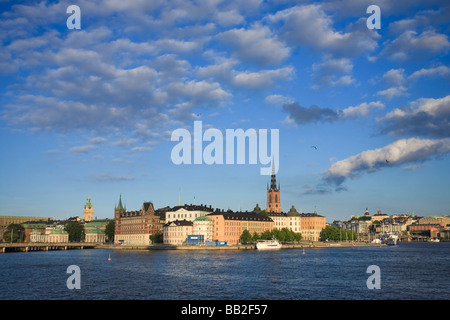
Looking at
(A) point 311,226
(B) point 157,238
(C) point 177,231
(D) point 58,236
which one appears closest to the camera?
(C) point 177,231

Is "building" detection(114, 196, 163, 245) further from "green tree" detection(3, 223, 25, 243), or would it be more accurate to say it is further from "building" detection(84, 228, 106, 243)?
"green tree" detection(3, 223, 25, 243)

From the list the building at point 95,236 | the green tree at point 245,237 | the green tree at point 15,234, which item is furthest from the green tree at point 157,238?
the green tree at point 15,234

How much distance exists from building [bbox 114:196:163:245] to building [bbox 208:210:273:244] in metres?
20.0

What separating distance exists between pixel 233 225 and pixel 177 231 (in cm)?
1676

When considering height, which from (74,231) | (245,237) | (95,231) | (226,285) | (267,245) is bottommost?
(267,245)

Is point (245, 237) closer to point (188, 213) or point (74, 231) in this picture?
point (188, 213)

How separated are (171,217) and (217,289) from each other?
109 m

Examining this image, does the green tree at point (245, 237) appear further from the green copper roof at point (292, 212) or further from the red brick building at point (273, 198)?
the red brick building at point (273, 198)

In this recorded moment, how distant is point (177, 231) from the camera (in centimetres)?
13250

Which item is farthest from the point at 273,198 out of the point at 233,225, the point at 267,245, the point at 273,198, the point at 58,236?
the point at 58,236

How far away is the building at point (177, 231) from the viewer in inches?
5177

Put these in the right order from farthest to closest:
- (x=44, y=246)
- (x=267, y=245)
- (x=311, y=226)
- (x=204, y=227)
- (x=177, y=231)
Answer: (x=311, y=226) < (x=44, y=246) < (x=177, y=231) < (x=204, y=227) < (x=267, y=245)
